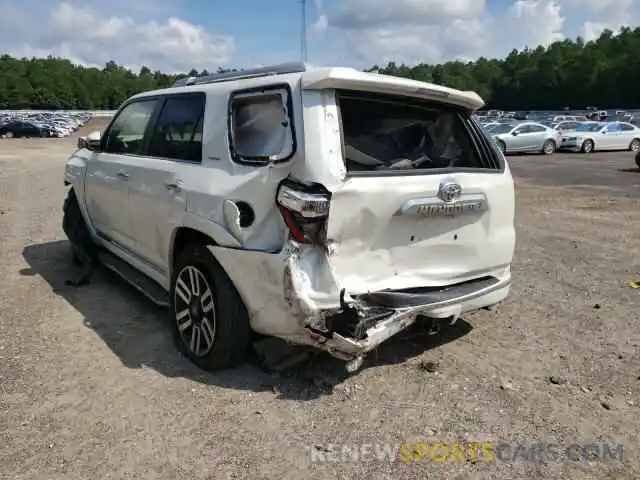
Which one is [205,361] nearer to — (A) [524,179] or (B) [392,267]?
(B) [392,267]

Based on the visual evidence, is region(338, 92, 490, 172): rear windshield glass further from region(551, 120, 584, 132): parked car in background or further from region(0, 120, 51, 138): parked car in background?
region(0, 120, 51, 138): parked car in background

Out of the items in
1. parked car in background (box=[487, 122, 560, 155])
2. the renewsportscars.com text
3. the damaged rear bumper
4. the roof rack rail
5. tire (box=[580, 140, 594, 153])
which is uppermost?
the roof rack rail

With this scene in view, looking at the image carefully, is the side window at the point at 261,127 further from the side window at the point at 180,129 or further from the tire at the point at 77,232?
the tire at the point at 77,232

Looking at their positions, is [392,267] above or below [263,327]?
above

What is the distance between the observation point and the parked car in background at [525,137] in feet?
90.2

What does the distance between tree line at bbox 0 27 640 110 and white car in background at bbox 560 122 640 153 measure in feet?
254

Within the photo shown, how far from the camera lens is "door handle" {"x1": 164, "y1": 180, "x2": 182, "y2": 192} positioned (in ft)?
13.3

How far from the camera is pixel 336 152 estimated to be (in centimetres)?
333

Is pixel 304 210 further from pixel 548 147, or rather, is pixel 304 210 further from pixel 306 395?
pixel 548 147

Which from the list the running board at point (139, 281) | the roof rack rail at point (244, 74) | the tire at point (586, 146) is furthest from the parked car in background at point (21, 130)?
the roof rack rail at point (244, 74)

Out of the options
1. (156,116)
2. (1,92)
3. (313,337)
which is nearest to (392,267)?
(313,337)

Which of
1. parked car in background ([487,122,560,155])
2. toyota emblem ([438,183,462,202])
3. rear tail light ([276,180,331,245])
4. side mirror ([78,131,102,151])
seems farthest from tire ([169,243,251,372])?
parked car in background ([487,122,560,155])

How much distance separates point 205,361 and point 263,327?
0.61m

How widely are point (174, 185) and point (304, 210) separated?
51.6 inches
